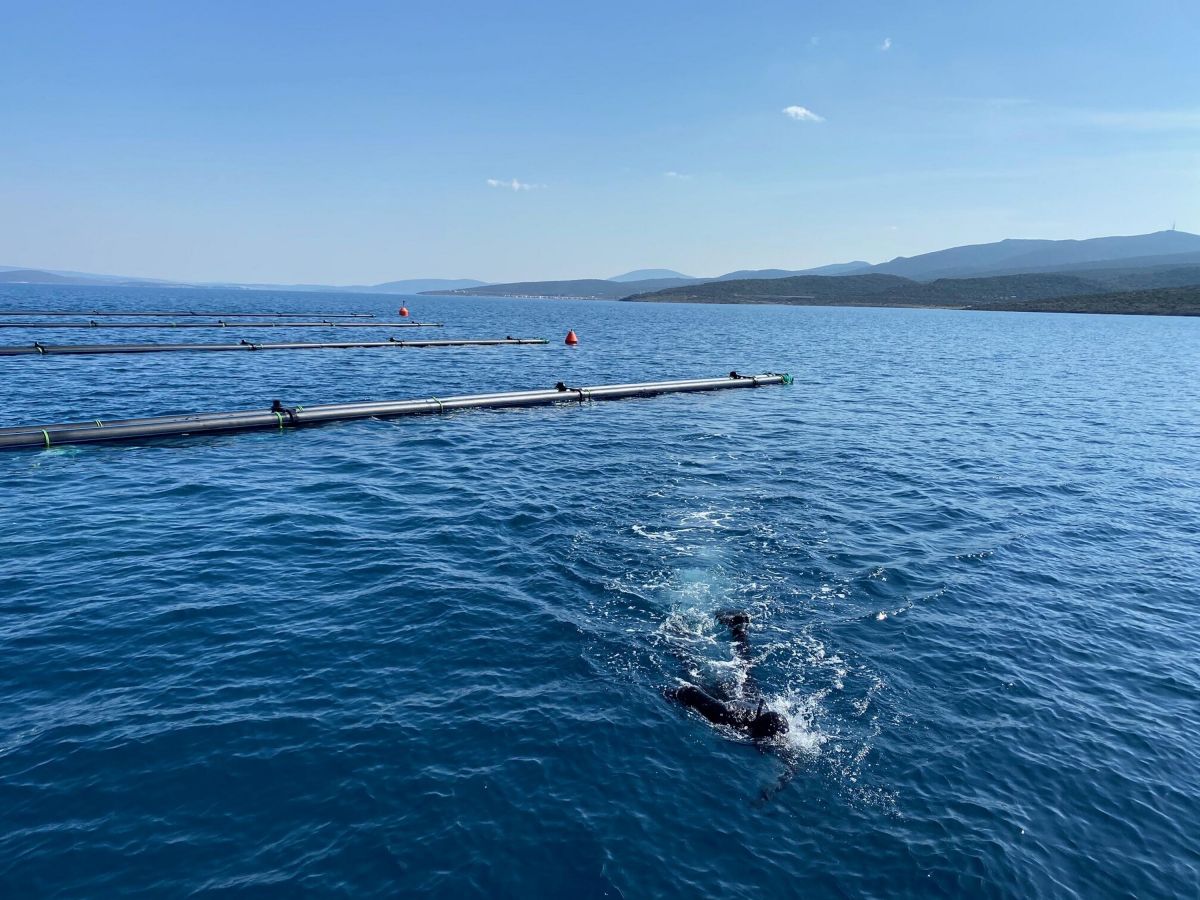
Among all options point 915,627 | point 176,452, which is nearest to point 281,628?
point 915,627

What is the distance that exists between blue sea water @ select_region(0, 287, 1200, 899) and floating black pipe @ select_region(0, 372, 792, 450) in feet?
4.74

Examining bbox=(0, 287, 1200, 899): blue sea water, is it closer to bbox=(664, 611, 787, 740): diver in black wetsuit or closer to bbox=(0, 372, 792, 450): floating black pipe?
bbox=(664, 611, 787, 740): diver in black wetsuit

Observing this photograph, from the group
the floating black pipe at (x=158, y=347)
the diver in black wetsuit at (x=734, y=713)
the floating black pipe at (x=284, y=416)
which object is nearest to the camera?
the diver in black wetsuit at (x=734, y=713)

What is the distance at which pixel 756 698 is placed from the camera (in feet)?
49.7

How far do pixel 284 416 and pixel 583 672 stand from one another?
32.4 metres

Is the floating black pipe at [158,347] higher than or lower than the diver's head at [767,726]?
higher

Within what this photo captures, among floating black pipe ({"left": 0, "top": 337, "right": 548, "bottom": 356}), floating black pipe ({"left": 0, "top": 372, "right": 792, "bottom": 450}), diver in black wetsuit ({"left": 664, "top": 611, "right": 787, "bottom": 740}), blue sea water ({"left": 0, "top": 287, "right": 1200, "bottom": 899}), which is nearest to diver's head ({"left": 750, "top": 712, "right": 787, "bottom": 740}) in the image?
diver in black wetsuit ({"left": 664, "top": 611, "right": 787, "bottom": 740})

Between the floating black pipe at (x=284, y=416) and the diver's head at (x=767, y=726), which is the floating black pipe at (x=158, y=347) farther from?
the diver's head at (x=767, y=726)

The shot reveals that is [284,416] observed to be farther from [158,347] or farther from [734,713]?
[158,347]

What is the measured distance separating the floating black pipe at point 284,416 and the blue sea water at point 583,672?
4.74 ft

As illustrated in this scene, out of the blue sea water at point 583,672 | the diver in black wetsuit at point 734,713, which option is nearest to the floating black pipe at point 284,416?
the blue sea water at point 583,672

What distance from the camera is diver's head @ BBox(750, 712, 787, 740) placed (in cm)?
1395

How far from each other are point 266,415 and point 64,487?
1324cm

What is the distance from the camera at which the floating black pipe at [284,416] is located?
33469mm
